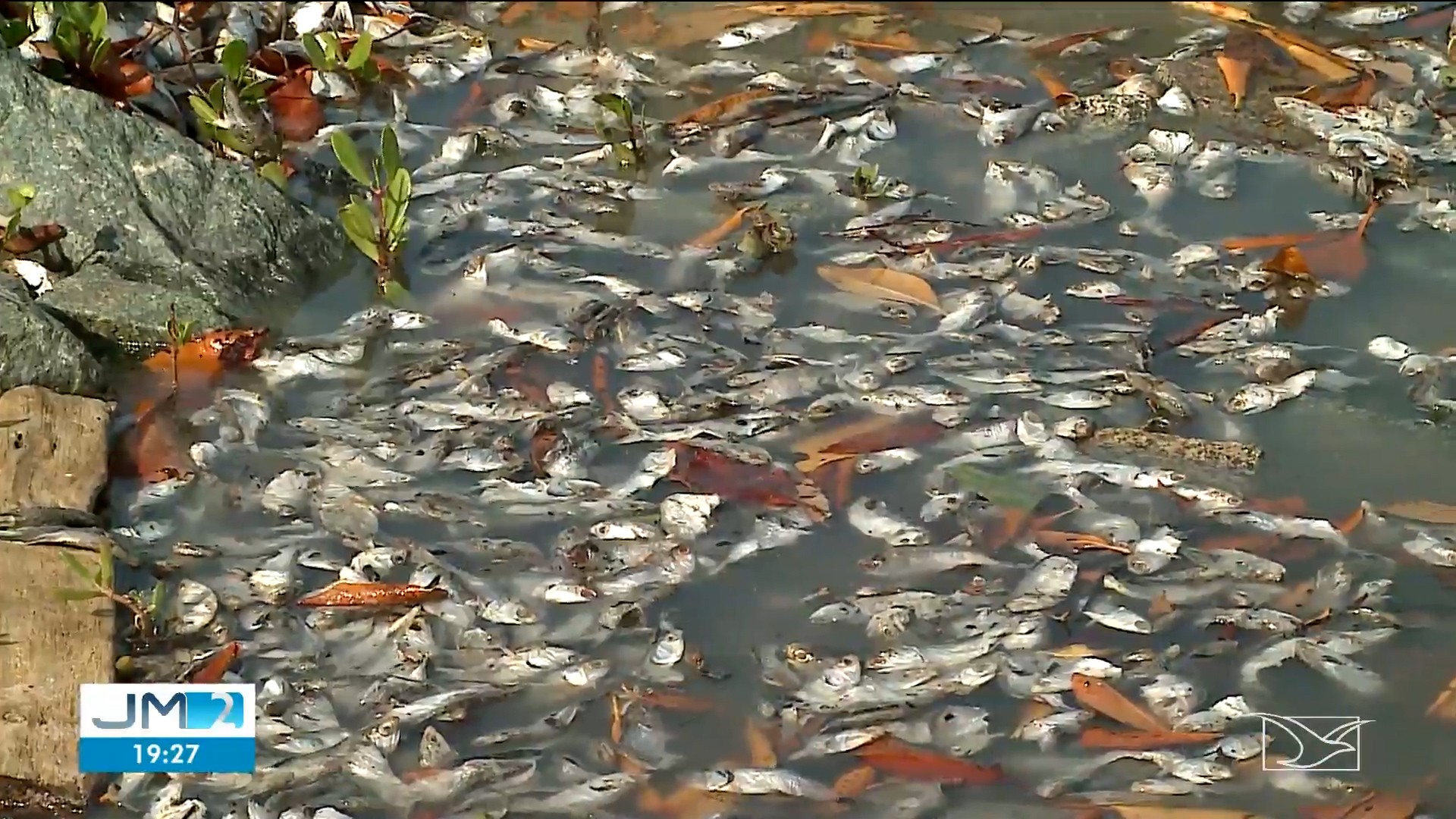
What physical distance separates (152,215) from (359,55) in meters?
1.11

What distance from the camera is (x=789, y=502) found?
382cm

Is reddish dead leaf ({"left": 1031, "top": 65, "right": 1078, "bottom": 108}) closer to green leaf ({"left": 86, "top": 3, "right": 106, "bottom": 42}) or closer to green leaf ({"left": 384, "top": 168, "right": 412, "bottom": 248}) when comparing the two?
green leaf ({"left": 384, "top": 168, "right": 412, "bottom": 248})

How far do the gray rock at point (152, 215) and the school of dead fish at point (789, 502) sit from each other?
258 mm

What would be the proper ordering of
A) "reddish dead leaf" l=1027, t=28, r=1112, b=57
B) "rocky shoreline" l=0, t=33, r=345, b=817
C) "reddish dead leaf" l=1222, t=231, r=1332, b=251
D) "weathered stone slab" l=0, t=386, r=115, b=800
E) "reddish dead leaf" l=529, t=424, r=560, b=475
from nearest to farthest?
"weathered stone slab" l=0, t=386, r=115, b=800
"rocky shoreline" l=0, t=33, r=345, b=817
"reddish dead leaf" l=529, t=424, r=560, b=475
"reddish dead leaf" l=1222, t=231, r=1332, b=251
"reddish dead leaf" l=1027, t=28, r=1112, b=57

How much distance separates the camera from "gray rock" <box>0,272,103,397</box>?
13.1 ft

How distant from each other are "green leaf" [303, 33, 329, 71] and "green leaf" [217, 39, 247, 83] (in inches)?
12.6

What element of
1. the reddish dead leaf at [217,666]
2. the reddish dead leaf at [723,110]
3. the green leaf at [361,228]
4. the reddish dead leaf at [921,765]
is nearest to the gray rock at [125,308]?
the green leaf at [361,228]

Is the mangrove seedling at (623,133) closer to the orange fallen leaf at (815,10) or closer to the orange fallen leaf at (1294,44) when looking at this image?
the orange fallen leaf at (815,10)

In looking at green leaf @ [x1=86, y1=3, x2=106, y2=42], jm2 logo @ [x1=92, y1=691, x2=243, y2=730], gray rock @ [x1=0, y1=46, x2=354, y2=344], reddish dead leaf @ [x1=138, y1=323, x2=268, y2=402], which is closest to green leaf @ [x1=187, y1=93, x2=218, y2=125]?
gray rock @ [x1=0, y1=46, x2=354, y2=344]

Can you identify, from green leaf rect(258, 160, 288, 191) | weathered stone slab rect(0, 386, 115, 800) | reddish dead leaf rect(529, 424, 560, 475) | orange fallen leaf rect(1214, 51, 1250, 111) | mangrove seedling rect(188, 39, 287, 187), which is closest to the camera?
weathered stone slab rect(0, 386, 115, 800)

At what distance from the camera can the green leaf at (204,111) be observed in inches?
195

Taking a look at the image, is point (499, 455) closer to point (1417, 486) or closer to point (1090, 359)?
point (1090, 359)

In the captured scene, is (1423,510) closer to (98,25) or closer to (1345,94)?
(1345,94)

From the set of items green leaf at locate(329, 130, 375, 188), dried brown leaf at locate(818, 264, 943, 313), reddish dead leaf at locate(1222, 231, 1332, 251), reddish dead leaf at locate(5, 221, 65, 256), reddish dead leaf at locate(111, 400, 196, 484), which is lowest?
reddish dead leaf at locate(111, 400, 196, 484)
